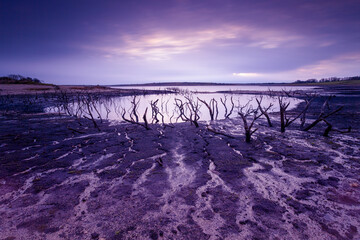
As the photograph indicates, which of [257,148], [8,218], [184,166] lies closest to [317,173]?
[257,148]

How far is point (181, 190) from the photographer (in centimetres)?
444

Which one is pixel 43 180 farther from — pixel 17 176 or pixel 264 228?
pixel 264 228

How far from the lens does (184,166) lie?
18.9 feet

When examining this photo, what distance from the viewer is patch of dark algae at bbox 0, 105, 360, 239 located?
322cm

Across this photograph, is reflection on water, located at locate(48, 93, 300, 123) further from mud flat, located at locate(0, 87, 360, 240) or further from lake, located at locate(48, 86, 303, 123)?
mud flat, located at locate(0, 87, 360, 240)

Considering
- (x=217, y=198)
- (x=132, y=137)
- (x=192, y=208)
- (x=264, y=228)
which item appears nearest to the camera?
(x=264, y=228)

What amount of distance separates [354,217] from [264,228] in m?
1.70

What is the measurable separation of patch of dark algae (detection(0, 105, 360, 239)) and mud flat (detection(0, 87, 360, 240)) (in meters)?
0.02

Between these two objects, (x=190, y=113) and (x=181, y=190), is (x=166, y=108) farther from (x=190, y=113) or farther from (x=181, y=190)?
(x=181, y=190)

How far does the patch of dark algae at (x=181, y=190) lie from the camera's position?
10.6 feet

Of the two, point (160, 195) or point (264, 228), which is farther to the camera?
point (160, 195)

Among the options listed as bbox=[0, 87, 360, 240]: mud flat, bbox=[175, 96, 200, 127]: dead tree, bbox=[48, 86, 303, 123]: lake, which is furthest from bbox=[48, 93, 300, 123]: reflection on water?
bbox=[0, 87, 360, 240]: mud flat

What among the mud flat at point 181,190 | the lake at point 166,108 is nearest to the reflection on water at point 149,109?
the lake at point 166,108

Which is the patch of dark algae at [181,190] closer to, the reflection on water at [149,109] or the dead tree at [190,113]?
the dead tree at [190,113]
